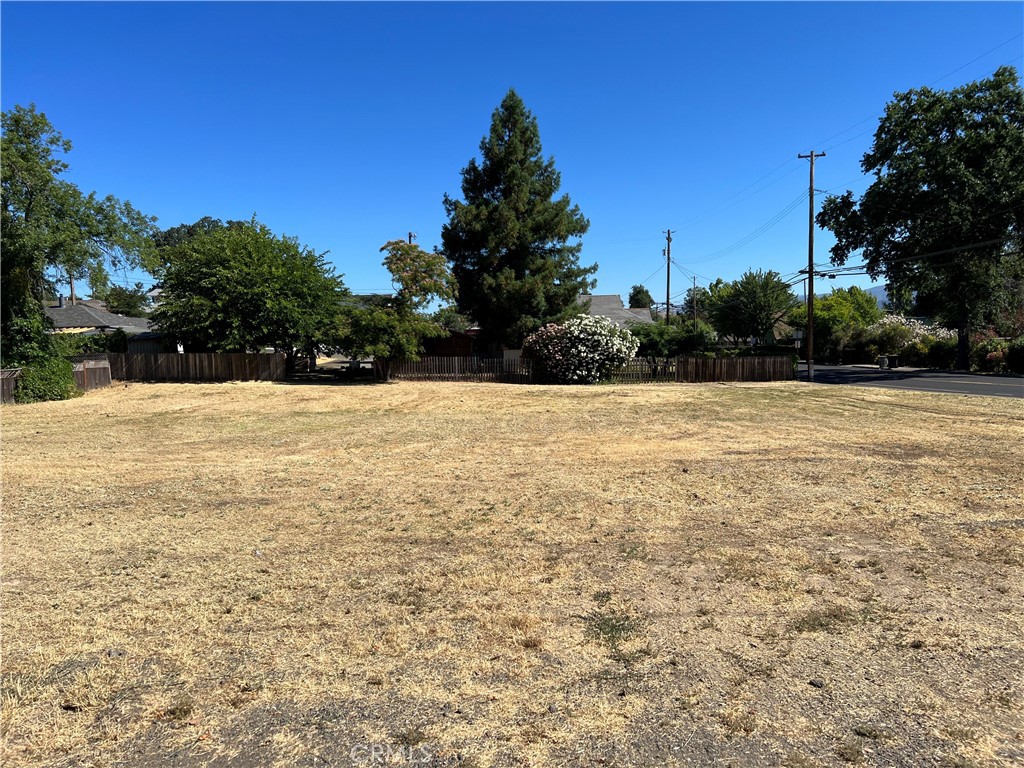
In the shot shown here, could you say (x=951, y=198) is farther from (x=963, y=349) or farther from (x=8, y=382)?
(x=8, y=382)

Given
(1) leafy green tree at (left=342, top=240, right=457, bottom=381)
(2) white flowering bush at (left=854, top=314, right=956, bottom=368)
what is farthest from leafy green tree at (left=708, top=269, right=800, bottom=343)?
(1) leafy green tree at (left=342, top=240, right=457, bottom=381)

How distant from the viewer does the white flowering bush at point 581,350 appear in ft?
89.1

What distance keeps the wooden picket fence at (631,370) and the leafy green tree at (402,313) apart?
1.37 metres

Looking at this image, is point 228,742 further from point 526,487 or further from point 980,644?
point 526,487

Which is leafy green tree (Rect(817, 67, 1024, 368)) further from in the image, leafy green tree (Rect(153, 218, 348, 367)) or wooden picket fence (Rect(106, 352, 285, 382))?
wooden picket fence (Rect(106, 352, 285, 382))

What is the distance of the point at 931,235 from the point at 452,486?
3796 cm

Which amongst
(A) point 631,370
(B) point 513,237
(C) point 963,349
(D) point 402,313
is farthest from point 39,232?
(C) point 963,349

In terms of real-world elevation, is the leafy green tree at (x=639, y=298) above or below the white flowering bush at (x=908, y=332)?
above

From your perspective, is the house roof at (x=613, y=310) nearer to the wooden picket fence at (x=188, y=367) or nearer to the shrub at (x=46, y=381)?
the wooden picket fence at (x=188, y=367)

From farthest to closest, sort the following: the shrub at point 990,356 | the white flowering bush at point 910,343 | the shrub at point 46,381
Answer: the white flowering bush at point 910,343
the shrub at point 990,356
the shrub at point 46,381

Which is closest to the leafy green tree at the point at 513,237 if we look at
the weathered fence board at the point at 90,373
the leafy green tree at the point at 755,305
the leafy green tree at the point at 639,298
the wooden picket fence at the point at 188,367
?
the wooden picket fence at the point at 188,367

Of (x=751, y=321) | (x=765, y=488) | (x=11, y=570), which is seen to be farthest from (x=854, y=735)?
(x=751, y=321)

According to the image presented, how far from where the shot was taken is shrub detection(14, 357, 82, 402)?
60.0ft

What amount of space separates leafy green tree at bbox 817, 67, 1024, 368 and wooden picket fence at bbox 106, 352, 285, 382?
118 feet
